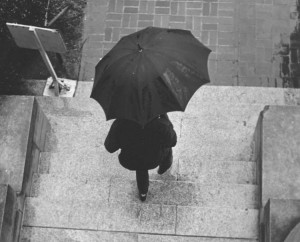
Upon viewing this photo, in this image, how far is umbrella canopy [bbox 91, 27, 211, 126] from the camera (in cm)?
533

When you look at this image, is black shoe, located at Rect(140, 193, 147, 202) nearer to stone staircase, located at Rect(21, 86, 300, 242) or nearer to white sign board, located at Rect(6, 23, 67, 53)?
stone staircase, located at Rect(21, 86, 300, 242)

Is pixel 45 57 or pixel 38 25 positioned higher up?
pixel 45 57

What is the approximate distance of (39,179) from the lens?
23.6ft

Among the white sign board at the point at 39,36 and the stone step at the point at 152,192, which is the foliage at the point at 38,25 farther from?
the stone step at the point at 152,192

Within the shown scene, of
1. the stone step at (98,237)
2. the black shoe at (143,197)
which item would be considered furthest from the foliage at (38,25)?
the black shoe at (143,197)

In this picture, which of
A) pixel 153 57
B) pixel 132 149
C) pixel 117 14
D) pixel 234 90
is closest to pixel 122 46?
pixel 153 57

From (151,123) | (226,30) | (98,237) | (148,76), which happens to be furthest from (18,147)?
(226,30)

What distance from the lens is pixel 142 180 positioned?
6.48 m

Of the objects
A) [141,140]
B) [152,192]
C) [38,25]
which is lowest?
[152,192]

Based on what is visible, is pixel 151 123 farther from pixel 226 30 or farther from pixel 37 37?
pixel 226 30

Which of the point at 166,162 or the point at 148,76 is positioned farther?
the point at 166,162

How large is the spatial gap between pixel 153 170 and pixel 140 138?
5.95ft

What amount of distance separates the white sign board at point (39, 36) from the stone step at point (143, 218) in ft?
6.37

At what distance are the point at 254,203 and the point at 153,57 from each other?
8.02 ft
